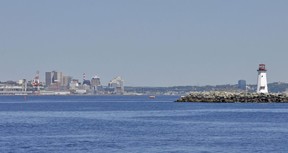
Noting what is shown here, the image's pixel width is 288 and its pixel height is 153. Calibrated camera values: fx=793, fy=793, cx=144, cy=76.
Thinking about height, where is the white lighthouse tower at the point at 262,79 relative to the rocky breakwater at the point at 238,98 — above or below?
above

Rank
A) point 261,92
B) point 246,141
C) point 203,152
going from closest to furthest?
point 203,152 < point 246,141 < point 261,92

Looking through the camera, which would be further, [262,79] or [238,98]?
[238,98]

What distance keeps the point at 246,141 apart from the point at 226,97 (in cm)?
10304

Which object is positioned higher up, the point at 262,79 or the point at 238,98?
the point at 262,79

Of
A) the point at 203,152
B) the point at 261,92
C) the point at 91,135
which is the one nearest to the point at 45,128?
the point at 91,135

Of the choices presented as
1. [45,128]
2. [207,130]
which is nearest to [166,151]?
[207,130]

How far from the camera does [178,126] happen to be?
246ft

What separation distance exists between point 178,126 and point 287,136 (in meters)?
15.6

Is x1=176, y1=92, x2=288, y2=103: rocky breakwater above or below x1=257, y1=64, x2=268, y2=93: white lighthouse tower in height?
below

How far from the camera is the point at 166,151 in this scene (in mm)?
50062

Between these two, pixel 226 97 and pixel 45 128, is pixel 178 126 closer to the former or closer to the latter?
pixel 45 128

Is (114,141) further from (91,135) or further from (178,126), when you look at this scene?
(178,126)

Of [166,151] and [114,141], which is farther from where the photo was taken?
[114,141]

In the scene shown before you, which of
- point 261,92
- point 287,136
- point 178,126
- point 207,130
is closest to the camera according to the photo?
point 287,136
